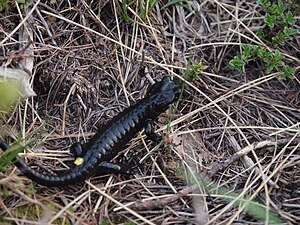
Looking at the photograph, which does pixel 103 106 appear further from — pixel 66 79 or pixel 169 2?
pixel 169 2

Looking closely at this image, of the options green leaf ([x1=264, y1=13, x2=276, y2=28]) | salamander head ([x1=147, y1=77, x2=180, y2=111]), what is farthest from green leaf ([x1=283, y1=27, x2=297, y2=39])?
salamander head ([x1=147, y1=77, x2=180, y2=111])

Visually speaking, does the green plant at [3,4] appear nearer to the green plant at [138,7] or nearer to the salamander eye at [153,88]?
the green plant at [138,7]

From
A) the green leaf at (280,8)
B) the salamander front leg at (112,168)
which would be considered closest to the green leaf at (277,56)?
the green leaf at (280,8)

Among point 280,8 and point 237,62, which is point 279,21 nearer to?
point 280,8

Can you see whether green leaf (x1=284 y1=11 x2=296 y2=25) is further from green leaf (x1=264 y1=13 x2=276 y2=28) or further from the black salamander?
the black salamander

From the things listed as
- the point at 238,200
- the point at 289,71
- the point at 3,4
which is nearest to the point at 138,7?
the point at 3,4

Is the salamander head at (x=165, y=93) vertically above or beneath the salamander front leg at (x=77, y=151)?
beneath
